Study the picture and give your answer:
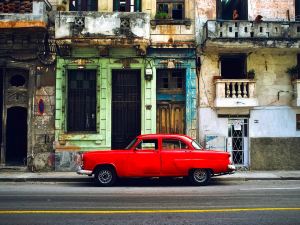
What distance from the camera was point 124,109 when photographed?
17938 mm

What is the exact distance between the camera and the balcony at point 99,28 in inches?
666

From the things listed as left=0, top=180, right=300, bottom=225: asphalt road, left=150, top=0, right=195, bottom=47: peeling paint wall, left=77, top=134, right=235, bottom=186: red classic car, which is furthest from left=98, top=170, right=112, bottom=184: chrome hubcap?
left=150, top=0, right=195, bottom=47: peeling paint wall

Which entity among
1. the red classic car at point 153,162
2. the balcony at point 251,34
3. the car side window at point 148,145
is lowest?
the red classic car at point 153,162

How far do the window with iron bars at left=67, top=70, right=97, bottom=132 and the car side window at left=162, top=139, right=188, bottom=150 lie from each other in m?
5.76

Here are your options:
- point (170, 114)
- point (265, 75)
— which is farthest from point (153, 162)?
point (265, 75)

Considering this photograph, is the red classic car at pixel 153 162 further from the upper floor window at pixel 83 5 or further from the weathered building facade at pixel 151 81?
the upper floor window at pixel 83 5

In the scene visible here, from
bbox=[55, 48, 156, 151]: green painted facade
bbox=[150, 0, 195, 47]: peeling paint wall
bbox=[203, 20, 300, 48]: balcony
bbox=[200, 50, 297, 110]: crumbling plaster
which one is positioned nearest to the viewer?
bbox=[203, 20, 300, 48]: balcony

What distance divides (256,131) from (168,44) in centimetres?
577

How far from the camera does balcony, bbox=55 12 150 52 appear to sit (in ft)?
55.5

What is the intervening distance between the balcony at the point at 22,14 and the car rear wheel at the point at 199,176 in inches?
364

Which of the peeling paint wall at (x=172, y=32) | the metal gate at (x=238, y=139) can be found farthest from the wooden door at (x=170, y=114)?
the peeling paint wall at (x=172, y=32)

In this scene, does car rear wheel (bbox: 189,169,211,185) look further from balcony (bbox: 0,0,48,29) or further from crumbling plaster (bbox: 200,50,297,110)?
balcony (bbox: 0,0,48,29)

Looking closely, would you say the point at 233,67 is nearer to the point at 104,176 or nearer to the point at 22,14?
the point at 104,176

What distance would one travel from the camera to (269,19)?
18.3 meters
